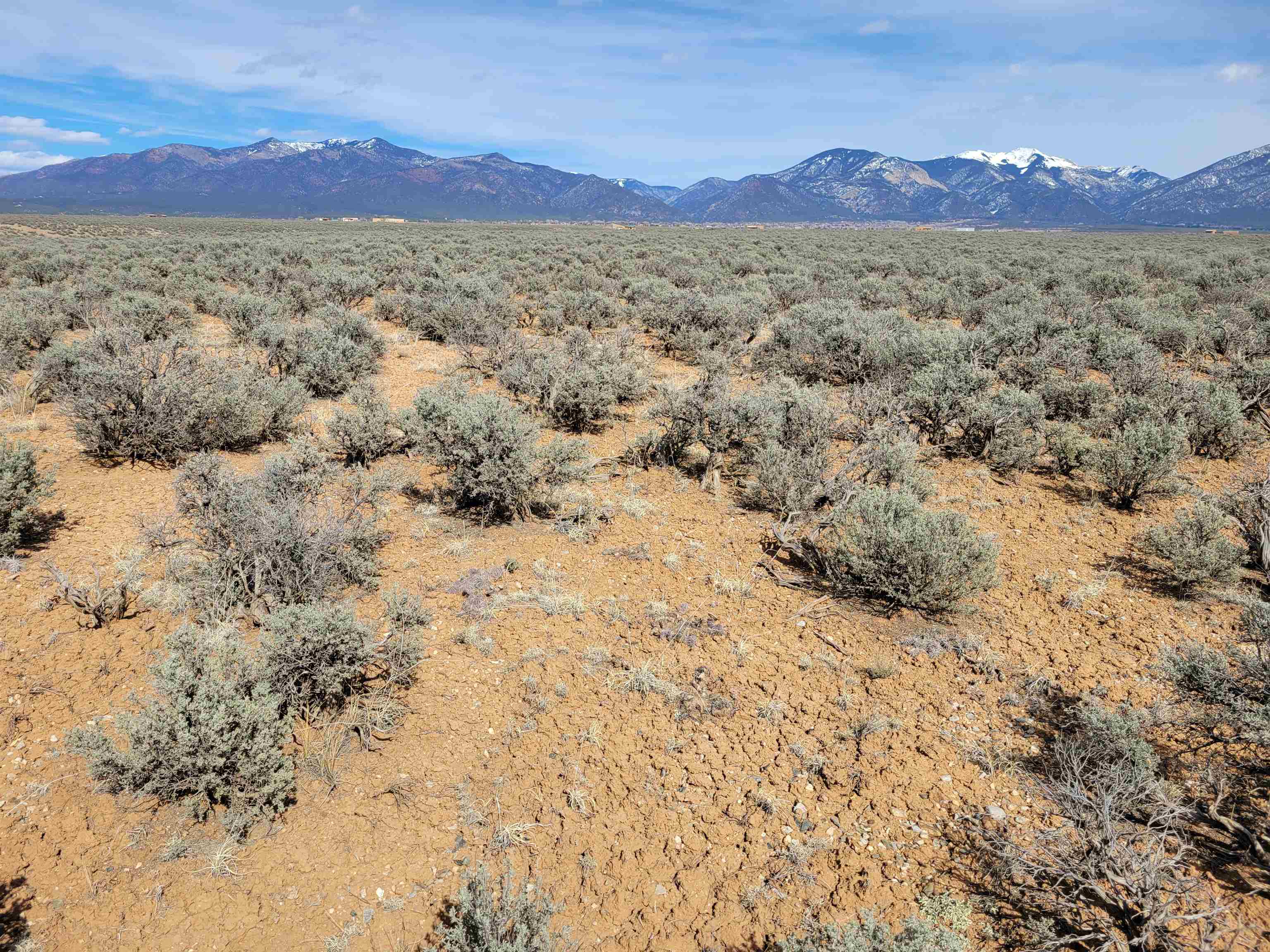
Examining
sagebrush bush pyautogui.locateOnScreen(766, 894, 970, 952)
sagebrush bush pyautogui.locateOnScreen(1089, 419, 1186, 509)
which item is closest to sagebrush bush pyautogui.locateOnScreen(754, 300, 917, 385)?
sagebrush bush pyautogui.locateOnScreen(1089, 419, 1186, 509)

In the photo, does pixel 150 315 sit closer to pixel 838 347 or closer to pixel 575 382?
pixel 575 382

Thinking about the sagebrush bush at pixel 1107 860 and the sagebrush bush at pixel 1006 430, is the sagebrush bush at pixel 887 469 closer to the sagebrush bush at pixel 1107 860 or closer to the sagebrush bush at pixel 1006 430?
the sagebrush bush at pixel 1006 430

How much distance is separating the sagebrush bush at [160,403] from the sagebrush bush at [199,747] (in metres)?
5.69

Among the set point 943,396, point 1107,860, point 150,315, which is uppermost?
point 150,315

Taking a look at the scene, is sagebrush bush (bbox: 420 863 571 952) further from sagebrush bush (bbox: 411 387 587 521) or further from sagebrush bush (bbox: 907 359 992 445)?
sagebrush bush (bbox: 907 359 992 445)

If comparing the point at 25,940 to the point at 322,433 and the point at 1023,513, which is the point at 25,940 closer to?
the point at 322,433

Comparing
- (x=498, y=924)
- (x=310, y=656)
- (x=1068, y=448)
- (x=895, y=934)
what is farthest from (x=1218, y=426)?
(x=310, y=656)

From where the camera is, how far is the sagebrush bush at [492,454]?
7.18 metres

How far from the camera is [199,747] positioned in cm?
351

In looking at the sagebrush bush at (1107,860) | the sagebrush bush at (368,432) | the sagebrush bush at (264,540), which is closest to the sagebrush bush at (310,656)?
the sagebrush bush at (264,540)

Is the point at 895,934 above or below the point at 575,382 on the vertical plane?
below

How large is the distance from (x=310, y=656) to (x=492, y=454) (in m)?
3.36

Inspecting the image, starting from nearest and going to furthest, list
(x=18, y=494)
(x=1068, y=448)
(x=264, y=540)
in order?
(x=264, y=540) < (x=18, y=494) < (x=1068, y=448)

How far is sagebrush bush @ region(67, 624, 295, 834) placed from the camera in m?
3.48
